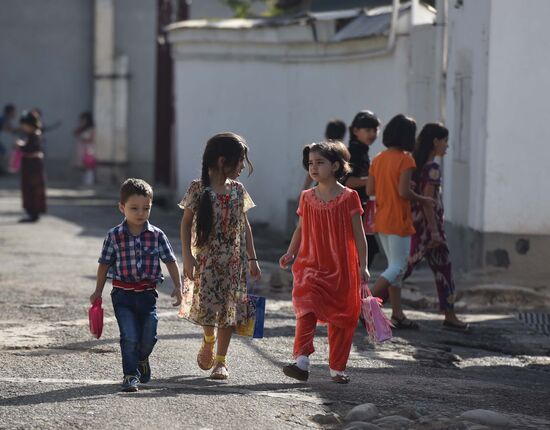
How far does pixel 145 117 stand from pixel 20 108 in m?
3.11

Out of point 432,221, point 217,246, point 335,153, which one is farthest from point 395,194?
point 217,246

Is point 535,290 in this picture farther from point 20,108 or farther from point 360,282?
point 20,108

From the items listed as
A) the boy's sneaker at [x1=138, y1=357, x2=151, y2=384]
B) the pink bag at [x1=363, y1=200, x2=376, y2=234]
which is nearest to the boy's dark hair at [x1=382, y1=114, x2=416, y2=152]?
the pink bag at [x1=363, y1=200, x2=376, y2=234]

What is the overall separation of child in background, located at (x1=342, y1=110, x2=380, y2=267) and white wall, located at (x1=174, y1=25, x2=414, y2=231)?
528cm

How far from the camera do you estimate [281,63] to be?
20.0 metres

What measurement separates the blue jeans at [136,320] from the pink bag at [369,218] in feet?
10.6

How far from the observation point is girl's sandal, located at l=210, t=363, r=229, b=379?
8.05 metres

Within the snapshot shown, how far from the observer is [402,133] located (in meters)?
10.3

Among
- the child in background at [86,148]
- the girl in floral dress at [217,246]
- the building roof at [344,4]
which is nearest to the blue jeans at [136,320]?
the girl in floral dress at [217,246]

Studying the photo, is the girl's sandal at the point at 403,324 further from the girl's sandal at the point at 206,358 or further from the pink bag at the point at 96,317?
the pink bag at the point at 96,317

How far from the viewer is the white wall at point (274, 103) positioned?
17.1 m

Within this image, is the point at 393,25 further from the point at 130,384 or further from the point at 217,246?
the point at 130,384

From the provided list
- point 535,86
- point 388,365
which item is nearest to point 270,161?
point 535,86

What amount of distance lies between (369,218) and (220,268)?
9.06ft
